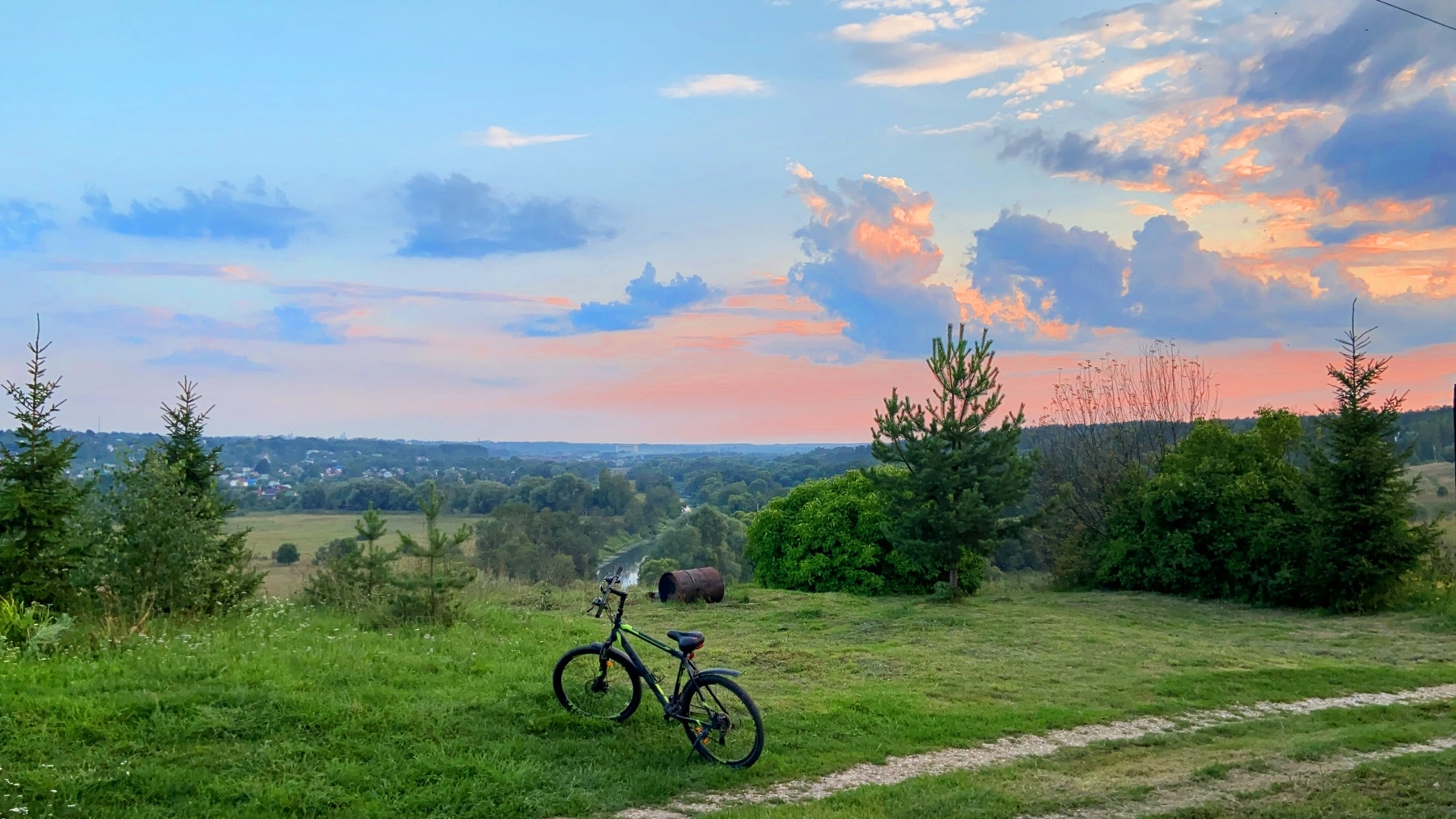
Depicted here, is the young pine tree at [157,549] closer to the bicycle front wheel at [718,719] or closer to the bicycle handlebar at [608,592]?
the bicycle handlebar at [608,592]

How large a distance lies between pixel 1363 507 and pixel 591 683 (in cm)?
1465

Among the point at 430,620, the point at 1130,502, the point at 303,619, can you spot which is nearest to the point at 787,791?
the point at 430,620

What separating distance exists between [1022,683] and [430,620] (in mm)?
7180

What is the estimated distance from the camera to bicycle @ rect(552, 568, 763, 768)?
6980 millimetres

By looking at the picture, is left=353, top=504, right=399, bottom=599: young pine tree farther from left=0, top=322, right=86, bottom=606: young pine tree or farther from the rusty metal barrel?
the rusty metal barrel

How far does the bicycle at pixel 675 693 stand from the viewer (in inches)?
275

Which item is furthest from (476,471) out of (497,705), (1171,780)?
(1171,780)

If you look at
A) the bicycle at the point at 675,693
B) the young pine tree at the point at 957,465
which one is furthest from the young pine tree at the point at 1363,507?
the bicycle at the point at 675,693

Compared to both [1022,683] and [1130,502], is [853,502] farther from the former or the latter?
[1022,683]

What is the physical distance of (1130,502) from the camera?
20.4 m

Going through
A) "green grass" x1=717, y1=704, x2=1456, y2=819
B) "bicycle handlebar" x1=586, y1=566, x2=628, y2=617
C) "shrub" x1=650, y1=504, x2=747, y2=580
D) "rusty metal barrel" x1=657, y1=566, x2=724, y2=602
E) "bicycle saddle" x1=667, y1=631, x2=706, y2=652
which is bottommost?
"shrub" x1=650, y1=504, x2=747, y2=580

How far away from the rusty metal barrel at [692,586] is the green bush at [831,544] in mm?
3280

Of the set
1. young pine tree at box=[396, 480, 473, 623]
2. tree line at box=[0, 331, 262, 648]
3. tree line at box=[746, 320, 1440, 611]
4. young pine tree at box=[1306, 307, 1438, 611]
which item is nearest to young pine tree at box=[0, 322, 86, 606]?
tree line at box=[0, 331, 262, 648]

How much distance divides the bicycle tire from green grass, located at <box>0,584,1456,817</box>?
0.51 ft
